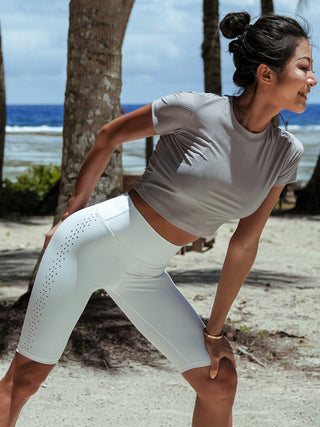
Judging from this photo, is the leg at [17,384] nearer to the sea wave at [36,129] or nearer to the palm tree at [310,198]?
the palm tree at [310,198]

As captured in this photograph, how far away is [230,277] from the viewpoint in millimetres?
2637

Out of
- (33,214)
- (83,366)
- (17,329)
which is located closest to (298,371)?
(83,366)

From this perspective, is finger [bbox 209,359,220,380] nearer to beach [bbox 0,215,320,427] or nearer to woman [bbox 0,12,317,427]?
woman [bbox 0,12,317,427]

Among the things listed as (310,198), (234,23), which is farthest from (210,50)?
(234,23)

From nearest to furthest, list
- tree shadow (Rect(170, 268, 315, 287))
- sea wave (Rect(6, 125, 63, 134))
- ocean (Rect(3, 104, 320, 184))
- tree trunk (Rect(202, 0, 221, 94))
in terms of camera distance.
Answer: tree shadow (Rect(170, 268, 315, 287)), tree trunk (Rect(202, 0, 221, 94)), ocean (Rect(3, 104, 320, 184)), sea wave (Rect(6, 125, 63, 134))

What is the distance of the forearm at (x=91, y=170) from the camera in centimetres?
266

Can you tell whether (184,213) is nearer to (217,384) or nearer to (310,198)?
(217,384)

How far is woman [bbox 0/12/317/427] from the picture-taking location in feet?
7.98

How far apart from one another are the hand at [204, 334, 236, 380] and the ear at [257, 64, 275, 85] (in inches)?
37.6

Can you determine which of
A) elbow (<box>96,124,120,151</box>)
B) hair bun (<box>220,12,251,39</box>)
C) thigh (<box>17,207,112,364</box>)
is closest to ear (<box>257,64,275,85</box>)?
hair bun (<box>220,12,251,39</box>)

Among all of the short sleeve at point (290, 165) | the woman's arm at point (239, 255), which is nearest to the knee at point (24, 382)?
the woman's arm at point (239, 255)

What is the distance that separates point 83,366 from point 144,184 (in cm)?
272

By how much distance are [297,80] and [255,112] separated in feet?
0.59

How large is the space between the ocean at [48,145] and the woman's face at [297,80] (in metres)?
15.5
